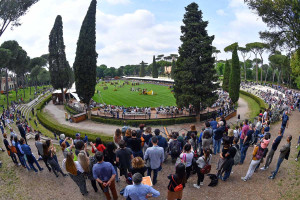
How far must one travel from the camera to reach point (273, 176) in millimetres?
6941

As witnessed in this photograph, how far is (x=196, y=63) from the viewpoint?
800 inches

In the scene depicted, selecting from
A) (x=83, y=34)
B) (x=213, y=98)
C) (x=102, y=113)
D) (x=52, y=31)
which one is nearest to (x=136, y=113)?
(x=102, y=113)

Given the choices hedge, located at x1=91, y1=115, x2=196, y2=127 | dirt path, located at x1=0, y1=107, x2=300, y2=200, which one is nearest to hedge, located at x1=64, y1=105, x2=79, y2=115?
hedge, located at x1=91, y1=115, x2=196, y2=127

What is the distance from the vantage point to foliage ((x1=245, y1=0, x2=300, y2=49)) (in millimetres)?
11242

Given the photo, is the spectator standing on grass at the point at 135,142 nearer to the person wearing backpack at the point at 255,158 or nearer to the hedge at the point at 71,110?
the person wearing backpack at the point at 255,158

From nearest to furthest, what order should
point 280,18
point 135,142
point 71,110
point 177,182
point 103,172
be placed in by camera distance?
point 177,182
point 103,172
point 135,142
point 280,18
point 71,110

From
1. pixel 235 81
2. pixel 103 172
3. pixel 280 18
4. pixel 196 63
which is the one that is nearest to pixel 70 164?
pixel 103 172

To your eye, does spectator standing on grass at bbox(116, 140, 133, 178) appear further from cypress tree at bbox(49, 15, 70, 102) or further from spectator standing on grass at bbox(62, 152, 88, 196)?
cypress tree at bbox(49, 15, 70, 102)

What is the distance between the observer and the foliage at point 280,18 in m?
11.2

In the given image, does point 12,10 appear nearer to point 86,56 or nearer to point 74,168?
point 86,56

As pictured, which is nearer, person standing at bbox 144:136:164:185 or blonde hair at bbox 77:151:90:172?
blonde hair at bbox 77:151:90:172

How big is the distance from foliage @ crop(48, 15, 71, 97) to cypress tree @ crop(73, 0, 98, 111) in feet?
39.1

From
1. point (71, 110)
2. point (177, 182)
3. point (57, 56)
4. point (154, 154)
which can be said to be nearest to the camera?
point (177, 182)

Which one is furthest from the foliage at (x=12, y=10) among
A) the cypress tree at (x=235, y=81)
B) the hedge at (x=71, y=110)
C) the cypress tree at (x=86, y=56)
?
the cypress tree at (x=235, y=81)
